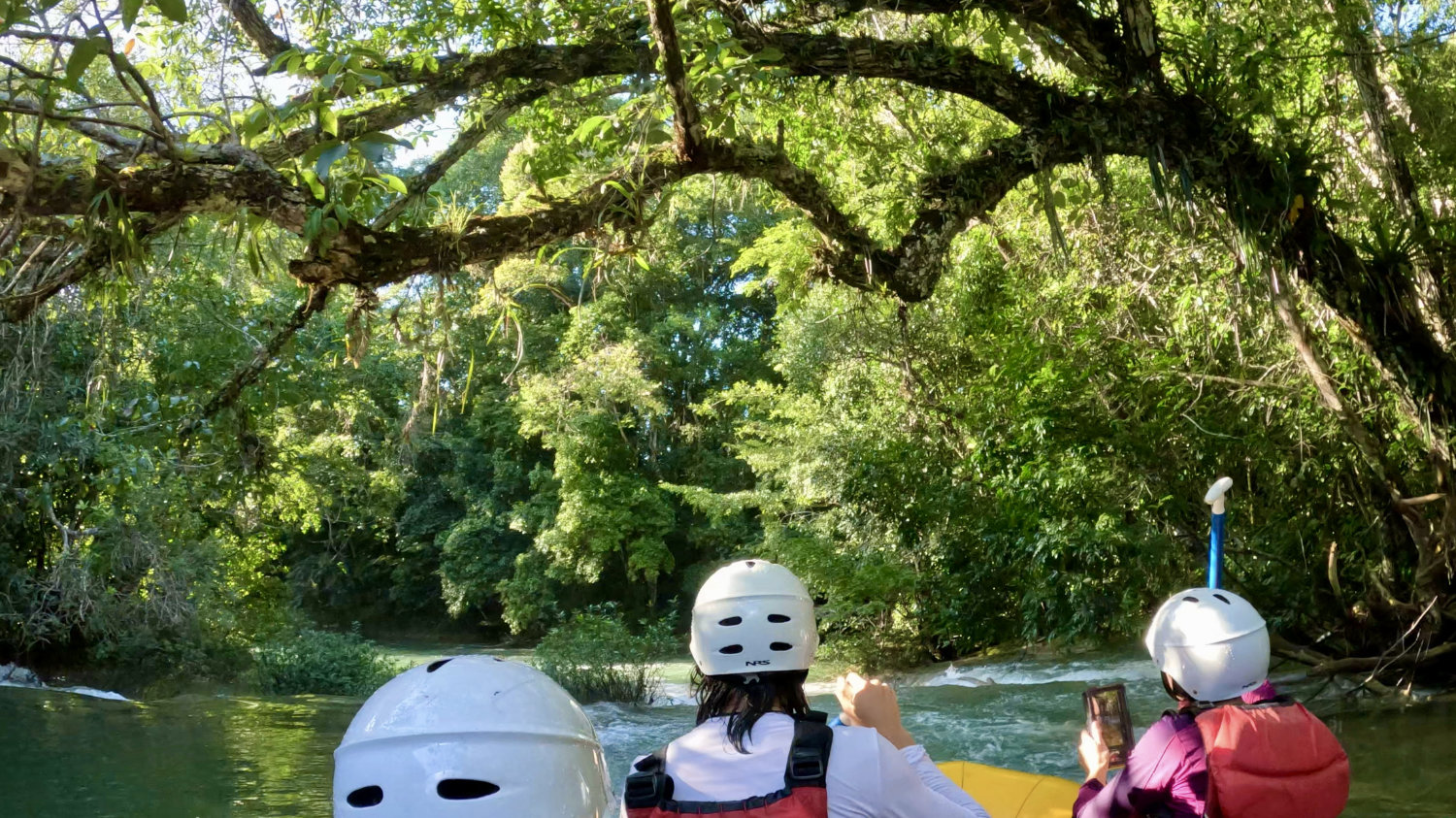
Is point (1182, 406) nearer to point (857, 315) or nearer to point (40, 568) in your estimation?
point (857, 315)

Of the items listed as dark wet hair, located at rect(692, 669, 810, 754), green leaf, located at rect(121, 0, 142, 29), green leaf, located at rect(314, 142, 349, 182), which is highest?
green leaf, located at rect(121, 0, 142, 29)

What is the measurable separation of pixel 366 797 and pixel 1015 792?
214cm

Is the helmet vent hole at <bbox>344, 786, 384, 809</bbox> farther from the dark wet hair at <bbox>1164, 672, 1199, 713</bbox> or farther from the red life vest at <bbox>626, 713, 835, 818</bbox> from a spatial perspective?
the dark wet hair at <bbox>1164, 672, 1199, 713</bbox>

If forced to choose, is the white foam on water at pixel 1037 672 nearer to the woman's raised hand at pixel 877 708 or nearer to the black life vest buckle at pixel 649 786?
the woman's raised hand at pixel 877 708

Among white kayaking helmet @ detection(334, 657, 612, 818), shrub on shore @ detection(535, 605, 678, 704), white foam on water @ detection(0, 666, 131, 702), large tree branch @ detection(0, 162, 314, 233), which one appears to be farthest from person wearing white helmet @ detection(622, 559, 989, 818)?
white foam on water @ detection(0, 666, 131, 702)

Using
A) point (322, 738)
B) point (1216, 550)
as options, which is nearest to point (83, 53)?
point (1216, 550)

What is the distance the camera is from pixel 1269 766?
2068 millimetres

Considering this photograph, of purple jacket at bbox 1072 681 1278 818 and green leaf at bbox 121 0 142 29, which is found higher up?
green leaf at bbox 121 0 142 29

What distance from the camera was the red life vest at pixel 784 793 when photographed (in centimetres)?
142

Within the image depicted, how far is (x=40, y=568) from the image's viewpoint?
12.0 meters

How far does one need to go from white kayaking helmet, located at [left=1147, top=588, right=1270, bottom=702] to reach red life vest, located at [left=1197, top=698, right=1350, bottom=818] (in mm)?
57

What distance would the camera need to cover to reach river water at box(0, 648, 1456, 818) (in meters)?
6.25

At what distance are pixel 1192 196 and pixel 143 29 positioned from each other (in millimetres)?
5151

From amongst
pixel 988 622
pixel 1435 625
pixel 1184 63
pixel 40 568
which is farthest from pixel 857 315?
pixel 40 568
